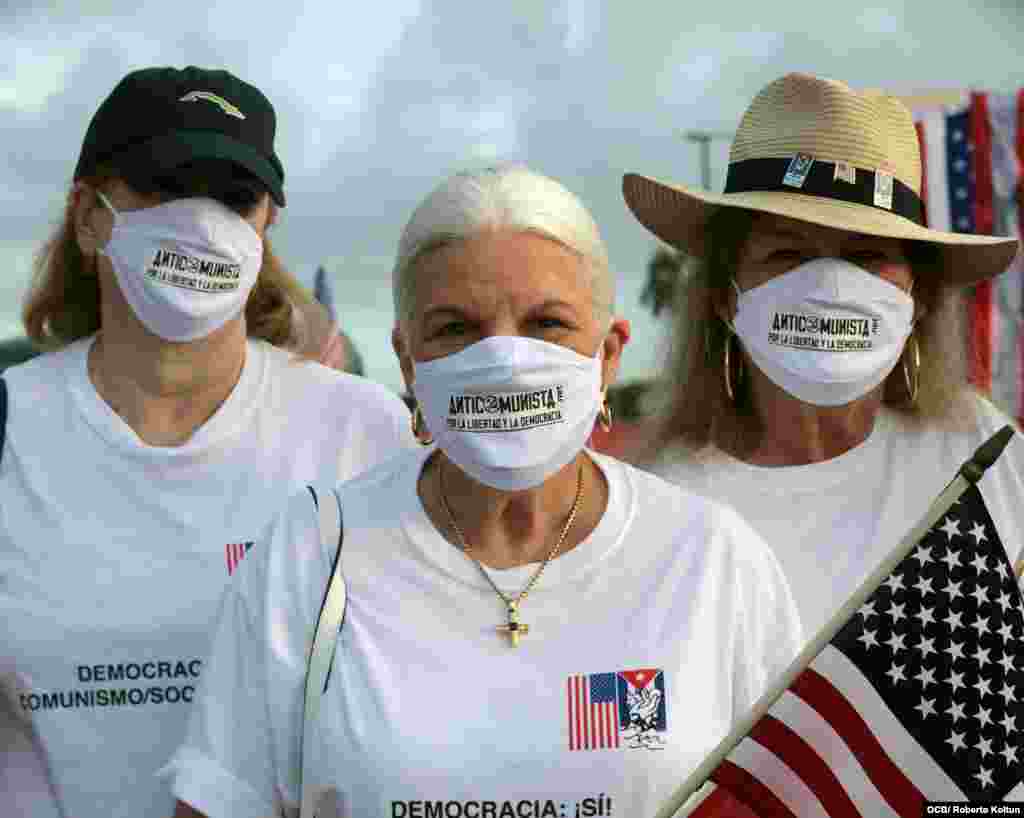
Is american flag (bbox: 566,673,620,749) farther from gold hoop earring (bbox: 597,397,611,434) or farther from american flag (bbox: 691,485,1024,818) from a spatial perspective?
gold hoop earring (bbox: 597,397,611,434)

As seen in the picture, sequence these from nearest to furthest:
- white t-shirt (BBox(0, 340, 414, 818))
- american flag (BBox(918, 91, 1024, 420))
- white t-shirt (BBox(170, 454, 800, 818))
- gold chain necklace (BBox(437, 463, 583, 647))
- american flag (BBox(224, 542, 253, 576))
→ white t-shirt (BBox(170, 454, 800, 818))
gold chain necklace (BBox(437, 463, 583, 647))
white t-shirt (BBox(0, 340, 414, 818))
american flag (BBox(224, 542, 253, 576))
american flag (BBox(918, 91, 1024, 420))

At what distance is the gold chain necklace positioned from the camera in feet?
9.27

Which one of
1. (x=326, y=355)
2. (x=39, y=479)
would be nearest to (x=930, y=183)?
(x=326, y=355)

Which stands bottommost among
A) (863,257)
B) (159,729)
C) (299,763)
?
(159,729)

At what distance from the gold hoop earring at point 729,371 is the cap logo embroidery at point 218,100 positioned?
4.50 feet

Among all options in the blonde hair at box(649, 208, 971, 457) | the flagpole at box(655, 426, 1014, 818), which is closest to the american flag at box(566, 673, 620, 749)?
the flagpole at box(655, 426, 1014, 818)

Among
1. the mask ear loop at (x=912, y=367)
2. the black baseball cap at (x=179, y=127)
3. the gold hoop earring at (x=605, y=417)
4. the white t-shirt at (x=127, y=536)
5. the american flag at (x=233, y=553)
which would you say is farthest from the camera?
the mask ear loop at (x=912, y=367)

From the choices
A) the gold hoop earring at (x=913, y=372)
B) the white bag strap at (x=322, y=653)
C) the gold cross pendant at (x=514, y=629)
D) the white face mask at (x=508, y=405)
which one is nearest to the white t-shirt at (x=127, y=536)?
the white bag strap at (x=322, y=653)

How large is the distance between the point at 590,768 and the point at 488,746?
0.58ft

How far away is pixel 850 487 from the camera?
3.96 meters

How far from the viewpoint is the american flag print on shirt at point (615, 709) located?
9.02ft

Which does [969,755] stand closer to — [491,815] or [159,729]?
[491,815]

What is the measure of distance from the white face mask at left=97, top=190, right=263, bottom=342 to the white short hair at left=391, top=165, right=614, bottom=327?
3.16 feet

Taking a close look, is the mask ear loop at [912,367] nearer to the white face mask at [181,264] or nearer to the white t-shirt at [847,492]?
the white t-shirt at [847,492]
